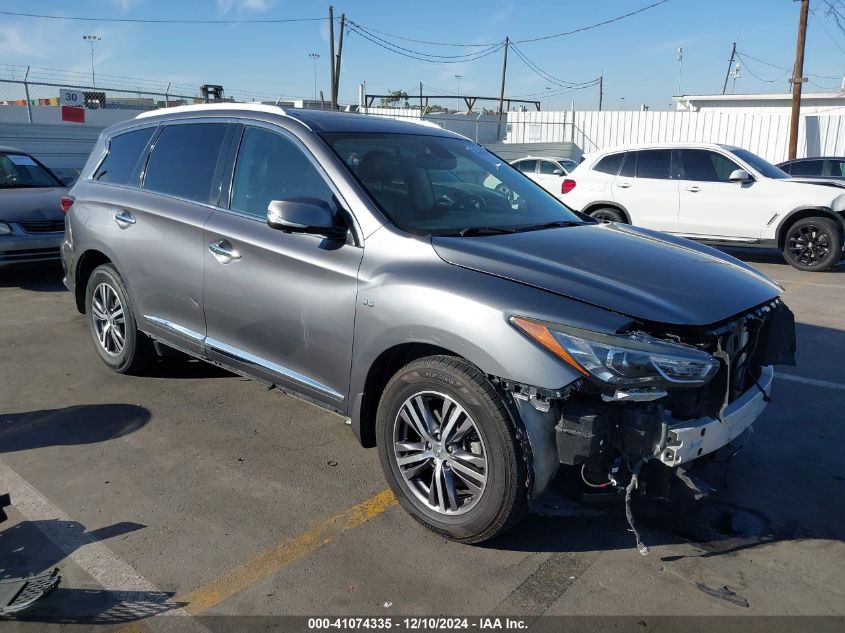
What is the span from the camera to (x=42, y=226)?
880 centimetres

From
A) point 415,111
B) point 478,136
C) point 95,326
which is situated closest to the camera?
point 95,326

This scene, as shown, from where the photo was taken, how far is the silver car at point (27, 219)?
28.0 ft

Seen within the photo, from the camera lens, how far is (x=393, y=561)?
3.11 meters

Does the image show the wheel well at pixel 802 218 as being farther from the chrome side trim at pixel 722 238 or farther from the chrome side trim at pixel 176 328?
the chrome side trim at pixel 176 328

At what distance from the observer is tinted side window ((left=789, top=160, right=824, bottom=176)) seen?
1418 cm

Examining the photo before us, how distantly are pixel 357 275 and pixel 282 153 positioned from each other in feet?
3.39

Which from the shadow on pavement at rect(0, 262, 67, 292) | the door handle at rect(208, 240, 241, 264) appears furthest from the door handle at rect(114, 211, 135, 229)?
the shadow on pavement at rect(0, 262, 67, 292)

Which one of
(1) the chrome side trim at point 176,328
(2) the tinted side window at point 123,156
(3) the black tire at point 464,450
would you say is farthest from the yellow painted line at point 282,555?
(2) the tinted side window at point 123,156

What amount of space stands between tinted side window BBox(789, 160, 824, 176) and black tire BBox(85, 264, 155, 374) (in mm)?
13674

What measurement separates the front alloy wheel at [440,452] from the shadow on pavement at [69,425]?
2093mm

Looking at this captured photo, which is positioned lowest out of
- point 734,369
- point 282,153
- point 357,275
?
point 734,369

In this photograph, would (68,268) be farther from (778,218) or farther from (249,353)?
(778,218)

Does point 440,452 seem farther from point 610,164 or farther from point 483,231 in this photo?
point 610,164

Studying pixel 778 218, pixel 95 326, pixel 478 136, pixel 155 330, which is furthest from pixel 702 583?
pixel 478 136
